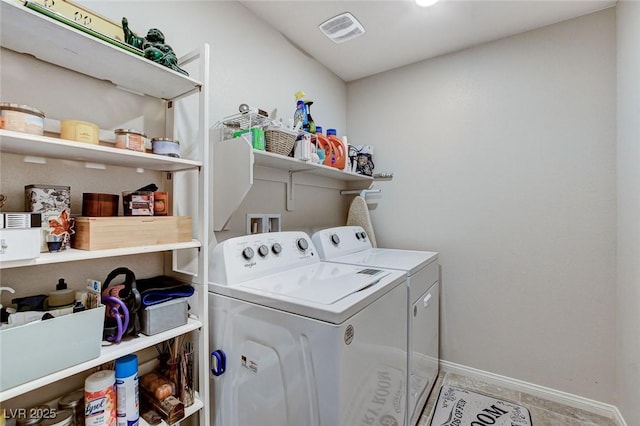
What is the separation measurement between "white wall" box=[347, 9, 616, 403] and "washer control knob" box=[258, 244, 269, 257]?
4.43ft

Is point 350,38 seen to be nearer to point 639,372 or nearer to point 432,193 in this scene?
point 432,193

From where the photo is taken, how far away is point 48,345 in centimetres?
80

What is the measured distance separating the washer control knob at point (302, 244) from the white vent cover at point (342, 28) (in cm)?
141

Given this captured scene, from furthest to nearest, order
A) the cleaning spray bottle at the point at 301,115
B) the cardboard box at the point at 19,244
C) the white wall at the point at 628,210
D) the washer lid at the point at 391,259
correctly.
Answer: the cleaning spray bottle at the point at 301,115
the washer lid at the point at 391,259
the white wall at the point at 628,210
the cardboard box at the point at 19,244

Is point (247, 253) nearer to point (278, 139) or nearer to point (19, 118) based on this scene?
point (278, 139)

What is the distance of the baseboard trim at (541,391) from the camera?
1736mm

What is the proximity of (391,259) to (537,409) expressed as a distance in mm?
1292

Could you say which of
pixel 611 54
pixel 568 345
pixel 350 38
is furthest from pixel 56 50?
pixel 568 345

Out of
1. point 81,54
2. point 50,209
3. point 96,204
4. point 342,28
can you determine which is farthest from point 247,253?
point 342,28

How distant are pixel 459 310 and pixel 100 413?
2.16m

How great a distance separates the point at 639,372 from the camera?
4.59ft

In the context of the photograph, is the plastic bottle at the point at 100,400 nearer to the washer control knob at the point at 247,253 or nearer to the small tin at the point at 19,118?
the washer control knob at the point at 247,253

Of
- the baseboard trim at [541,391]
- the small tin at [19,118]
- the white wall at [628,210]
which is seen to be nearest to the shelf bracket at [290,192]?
the small tin at [19,118]

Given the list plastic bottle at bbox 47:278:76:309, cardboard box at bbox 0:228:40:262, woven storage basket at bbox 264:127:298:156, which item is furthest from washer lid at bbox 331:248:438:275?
cardboard box at bbox 0:228:40:262
